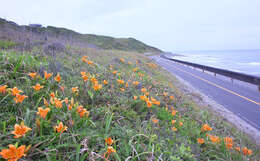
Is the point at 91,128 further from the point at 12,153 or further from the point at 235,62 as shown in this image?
the point at 235,62

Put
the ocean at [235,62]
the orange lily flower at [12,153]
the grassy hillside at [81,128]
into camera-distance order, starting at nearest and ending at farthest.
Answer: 1. the orange lily flower at [12,153]
2. the grassy hillside at [81,128]
3. the ocean at [235,62]

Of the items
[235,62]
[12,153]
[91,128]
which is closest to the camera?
[12,153]

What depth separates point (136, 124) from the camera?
2.69 meters

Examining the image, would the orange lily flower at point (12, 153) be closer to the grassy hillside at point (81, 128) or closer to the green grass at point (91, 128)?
the grassy hillside at point (81, 128)

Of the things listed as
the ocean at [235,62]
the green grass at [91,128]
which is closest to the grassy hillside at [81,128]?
the green grass at [91,128]

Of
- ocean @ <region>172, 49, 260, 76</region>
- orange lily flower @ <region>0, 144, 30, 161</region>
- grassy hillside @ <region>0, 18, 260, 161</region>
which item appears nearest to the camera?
orange lily flower @ <region>0, 144, 30, 161</region>

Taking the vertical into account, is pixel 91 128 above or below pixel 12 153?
below

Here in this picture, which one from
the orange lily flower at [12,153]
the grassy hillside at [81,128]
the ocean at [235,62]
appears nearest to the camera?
the orange lily flower at [12,153]

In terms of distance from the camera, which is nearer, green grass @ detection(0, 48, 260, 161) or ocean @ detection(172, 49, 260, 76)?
green grass @ detection(0, 48, 260, 161)

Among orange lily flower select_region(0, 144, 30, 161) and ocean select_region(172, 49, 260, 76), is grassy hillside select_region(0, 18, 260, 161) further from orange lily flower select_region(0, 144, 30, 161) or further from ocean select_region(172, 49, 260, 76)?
ocean select_region(172, 49, 260, 76)

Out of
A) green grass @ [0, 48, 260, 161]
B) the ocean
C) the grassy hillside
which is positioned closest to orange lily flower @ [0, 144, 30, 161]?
the grassy hillside

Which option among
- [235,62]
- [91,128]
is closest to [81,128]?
[91,128]

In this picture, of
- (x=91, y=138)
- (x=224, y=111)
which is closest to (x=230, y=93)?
(x=224, y=111)

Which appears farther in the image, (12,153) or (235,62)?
(235,62)
